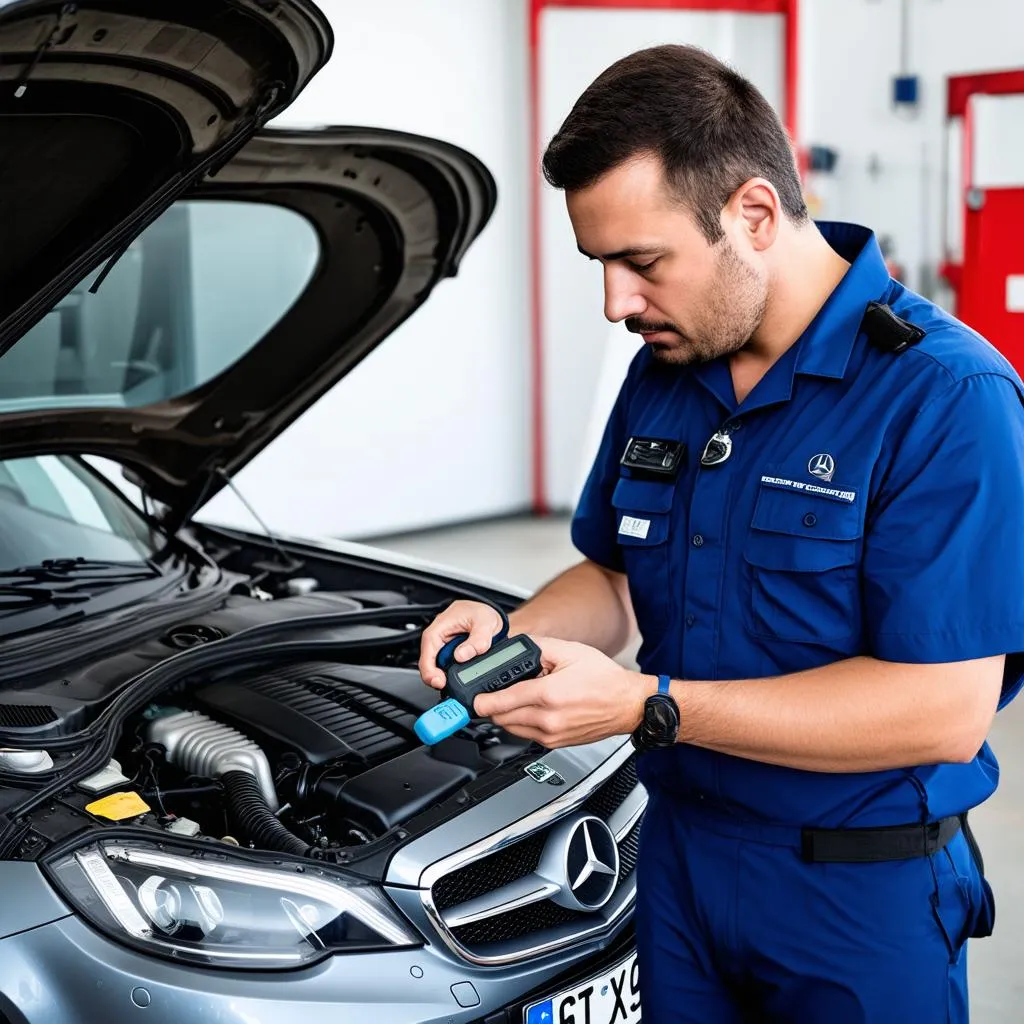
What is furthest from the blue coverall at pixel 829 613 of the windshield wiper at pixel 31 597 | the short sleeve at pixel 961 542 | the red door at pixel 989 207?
the red door at pixel 989 207

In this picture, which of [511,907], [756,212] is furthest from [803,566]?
[511,907]

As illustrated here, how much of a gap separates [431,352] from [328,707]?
4.53 metres

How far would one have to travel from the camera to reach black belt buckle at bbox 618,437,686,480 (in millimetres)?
1540

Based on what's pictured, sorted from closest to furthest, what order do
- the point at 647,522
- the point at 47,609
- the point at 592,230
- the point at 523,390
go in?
the point at 592,230
the point at 647,522
the point at 47,609
the point at 523,390

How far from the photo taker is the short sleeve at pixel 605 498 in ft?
5.58

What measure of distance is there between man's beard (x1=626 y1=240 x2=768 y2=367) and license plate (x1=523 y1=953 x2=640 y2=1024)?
84cm

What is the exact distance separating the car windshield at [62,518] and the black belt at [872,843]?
1569mm

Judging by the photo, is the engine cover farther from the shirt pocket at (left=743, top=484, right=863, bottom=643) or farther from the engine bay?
the shirt pocket at (left=743, top=484, right=863, bottom=643)

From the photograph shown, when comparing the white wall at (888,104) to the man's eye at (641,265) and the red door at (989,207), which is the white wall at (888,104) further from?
the man's eye at (641,265)

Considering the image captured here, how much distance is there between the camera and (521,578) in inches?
228

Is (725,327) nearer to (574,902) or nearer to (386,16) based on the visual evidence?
(574,902)

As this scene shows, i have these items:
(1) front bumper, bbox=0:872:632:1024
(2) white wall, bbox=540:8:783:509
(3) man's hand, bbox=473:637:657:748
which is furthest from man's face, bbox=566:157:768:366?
(2) white wall, bbox=540:8:783:509

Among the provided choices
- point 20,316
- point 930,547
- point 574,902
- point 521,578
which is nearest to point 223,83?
point 20,316

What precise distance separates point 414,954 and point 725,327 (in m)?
0.89
